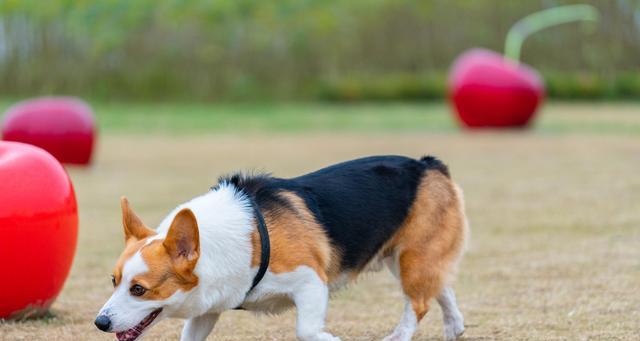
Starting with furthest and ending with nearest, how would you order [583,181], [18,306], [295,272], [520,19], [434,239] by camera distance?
1. [520,19]
2. [583,181]
3. [18,306]
4. [434,239]
5. [295,272]

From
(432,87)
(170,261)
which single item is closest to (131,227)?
(170,261)

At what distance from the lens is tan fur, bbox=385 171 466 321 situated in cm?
564

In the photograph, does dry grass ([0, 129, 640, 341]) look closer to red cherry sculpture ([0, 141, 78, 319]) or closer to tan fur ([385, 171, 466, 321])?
red cherry sculpture ([0, 141, 78, 319])

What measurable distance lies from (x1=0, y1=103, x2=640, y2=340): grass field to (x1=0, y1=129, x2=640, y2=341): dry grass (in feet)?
0.05

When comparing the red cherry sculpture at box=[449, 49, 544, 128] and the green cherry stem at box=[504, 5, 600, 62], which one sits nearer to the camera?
the red cherry sculpture at box=[449, 49, 544, 128]

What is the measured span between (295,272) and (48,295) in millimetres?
1943

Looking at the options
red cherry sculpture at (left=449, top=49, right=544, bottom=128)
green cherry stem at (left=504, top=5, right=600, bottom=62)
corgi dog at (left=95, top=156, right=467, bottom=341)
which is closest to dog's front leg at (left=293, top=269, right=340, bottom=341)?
corgi dog at (left=95, top=156, right=467, bottom=341)

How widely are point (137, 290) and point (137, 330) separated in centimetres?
23

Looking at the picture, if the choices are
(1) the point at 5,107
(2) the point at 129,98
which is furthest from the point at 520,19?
(1) the point at 5,107

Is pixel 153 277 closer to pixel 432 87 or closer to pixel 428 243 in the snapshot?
pixel 428 243

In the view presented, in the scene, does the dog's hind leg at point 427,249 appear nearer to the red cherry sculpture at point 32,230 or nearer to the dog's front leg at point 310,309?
the dog's front leg at point 310,309

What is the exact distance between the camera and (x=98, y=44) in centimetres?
3238

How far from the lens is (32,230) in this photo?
6.18 metres

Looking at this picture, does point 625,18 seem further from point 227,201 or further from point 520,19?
point 227,201
